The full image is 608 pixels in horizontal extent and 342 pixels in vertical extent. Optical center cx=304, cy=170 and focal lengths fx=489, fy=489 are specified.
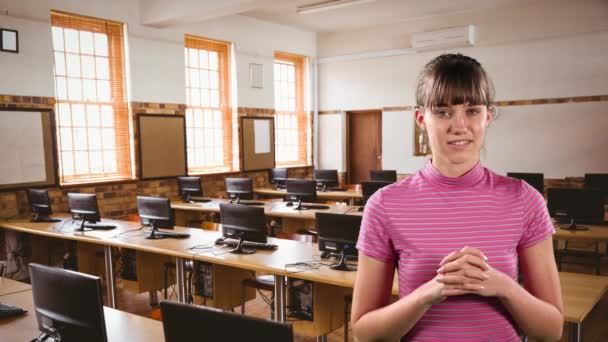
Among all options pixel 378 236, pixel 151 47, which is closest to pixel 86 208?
pixel 151 47

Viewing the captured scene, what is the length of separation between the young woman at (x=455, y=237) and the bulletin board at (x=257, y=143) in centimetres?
804

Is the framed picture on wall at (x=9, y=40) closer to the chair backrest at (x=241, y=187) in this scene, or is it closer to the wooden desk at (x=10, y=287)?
the chair backrest at (x=241, y=187)

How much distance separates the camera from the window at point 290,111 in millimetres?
10141

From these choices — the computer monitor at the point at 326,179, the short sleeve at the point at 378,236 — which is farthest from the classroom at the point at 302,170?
the computer monitor at the point at 326,179

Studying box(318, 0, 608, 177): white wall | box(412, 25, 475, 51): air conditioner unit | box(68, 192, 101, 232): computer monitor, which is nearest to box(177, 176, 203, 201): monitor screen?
box(68, 192, 101, 232): computer monitor

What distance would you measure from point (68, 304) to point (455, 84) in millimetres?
1616

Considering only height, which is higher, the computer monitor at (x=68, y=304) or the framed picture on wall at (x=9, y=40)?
Answer: the framed picture on wall at (x=9, y=40)

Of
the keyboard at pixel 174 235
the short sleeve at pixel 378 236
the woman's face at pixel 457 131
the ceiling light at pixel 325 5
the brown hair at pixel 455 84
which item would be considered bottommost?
the keyboard at pixel 174 235

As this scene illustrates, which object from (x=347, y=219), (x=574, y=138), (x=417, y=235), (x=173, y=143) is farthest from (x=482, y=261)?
(x=574, y=138)

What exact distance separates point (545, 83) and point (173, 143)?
20.4ft

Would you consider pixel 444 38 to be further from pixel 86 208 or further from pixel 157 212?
pixel 86 208

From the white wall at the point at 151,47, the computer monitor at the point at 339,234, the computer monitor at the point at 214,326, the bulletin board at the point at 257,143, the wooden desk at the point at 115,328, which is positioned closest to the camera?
the computer monitor at the point at 214,326

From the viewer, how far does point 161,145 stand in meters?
7.64

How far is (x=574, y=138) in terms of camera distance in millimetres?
7965
